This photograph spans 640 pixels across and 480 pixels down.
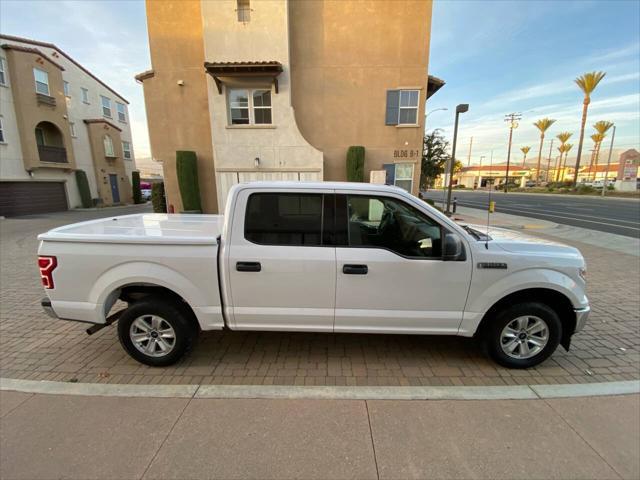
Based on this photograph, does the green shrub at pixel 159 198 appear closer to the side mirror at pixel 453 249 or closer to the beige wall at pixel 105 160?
the side mirror at pixel 453 249

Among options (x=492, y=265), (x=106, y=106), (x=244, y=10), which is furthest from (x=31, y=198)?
(x=492, y=265)

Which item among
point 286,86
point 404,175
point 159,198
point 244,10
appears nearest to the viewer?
point 244,10

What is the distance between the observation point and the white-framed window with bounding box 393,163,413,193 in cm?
1264

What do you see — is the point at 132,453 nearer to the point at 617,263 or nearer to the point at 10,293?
the point at 10,293

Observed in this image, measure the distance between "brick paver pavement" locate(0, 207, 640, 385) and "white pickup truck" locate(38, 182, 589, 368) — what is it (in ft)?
0.91

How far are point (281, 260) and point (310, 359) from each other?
1.23 metres

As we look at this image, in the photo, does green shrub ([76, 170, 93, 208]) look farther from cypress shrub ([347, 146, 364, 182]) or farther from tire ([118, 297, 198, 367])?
tire ([118, 297, 198, 367])

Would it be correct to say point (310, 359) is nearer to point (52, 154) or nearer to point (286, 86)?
point (286, 86)

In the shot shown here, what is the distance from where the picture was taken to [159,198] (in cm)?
1353

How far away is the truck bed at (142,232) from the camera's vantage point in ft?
9.20

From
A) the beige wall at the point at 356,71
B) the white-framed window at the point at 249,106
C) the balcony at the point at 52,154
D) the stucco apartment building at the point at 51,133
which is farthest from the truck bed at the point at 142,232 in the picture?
the balcony at the point at 52,154

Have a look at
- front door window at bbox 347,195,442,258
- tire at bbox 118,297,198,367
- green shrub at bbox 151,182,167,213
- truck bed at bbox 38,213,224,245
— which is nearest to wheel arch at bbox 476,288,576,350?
front door window at bbox 347,195,442,258

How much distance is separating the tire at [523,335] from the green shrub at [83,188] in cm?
2723

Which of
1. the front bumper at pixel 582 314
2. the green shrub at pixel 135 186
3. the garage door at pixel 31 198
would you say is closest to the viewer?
the front bumper at pixel 582 314
